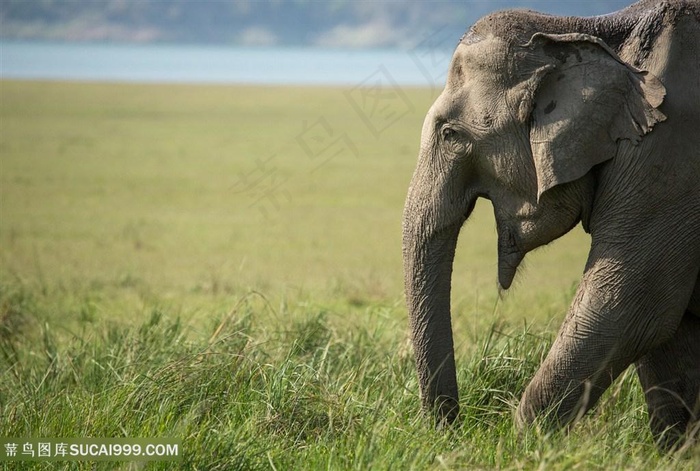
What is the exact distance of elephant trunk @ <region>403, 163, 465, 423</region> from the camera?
193 inches

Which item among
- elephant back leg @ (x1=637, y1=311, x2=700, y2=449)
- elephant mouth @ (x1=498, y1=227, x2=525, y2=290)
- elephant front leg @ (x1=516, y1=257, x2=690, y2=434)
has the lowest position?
elephant back leg @ (x1=637, y1=311, x2=700, y2=449)

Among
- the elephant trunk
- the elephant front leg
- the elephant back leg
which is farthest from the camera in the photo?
the elephant back leg

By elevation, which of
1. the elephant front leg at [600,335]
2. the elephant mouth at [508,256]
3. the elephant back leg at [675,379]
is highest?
the elephant mouth at [508,256]

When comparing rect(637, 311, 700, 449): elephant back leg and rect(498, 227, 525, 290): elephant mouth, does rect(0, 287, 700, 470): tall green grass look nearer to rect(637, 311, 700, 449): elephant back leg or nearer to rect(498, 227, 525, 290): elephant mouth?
rect(637, 311, 700, 449): elephant back leg

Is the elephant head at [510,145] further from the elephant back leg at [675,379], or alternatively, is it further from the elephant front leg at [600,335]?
the elephant back leg at [675,379]

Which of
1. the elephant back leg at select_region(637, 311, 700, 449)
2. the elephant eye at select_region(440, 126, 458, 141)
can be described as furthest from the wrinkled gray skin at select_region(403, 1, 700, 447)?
the elephant back leg at select_region(637, 311, 700, 449)

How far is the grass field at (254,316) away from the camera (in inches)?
193

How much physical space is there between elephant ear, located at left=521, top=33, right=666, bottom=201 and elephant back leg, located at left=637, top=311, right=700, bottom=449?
1.18m

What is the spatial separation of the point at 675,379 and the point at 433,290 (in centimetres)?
132

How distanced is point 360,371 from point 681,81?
7.69 ft

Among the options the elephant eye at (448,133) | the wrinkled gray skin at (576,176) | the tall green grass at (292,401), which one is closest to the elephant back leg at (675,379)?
the tall green grass at (292,401)

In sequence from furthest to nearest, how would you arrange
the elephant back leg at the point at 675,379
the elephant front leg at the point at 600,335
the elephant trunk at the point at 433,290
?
the elephant back leg at the point at 675,379, the elephant trunk at the point at 433,290, the elephant front leg at the point at 600,335

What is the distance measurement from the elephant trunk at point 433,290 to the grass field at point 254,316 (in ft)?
0.79

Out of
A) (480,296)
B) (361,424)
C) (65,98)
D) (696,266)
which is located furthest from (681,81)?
(65,98)
